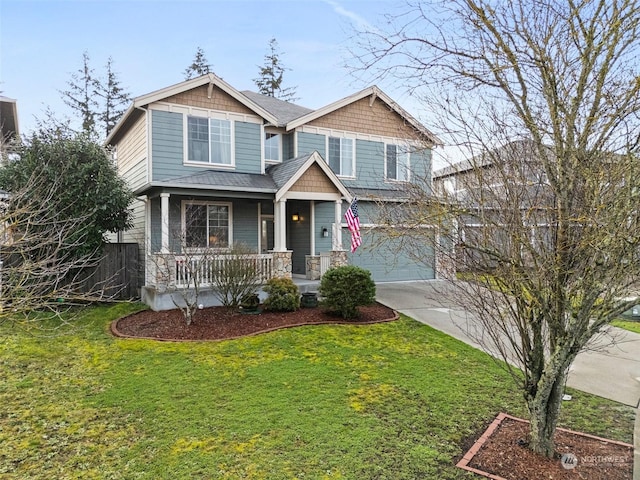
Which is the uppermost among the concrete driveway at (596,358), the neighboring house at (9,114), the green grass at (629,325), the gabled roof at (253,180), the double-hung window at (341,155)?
the neighboring house at (9,114)

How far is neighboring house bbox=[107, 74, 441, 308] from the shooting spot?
38.0 ft

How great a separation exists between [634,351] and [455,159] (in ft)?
21.6

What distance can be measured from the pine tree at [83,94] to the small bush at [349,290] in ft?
90.8

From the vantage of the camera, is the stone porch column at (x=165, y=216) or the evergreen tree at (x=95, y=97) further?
the evergreen tree at (x=95, y=97)

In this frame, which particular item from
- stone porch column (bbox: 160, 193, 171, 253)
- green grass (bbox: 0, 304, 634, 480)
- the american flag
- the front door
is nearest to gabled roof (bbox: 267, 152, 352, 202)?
the american flag

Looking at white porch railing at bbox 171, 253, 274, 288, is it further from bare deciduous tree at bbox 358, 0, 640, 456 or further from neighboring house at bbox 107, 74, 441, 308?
bare deciduous tree at bbox 358, 0, 640, 456

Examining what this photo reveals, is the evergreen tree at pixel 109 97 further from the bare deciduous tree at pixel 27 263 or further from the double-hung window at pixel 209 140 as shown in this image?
the bare deciduous tree at pixel 27 263

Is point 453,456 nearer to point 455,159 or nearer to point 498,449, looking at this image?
point 498,449

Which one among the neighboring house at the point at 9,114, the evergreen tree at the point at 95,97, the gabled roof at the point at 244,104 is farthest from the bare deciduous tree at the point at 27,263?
the evergreen tree at the point at 95,97

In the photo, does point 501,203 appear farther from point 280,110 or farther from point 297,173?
point 280,110

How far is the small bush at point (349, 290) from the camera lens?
31.6ft

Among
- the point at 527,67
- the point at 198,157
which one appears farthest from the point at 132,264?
the point at 527,67

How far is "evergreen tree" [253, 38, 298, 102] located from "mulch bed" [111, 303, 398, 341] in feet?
87.4

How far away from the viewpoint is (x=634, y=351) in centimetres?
781
